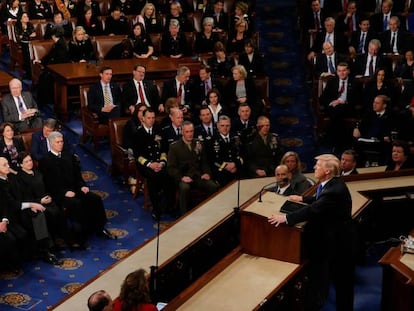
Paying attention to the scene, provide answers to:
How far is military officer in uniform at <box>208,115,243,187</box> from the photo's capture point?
27.3 ft

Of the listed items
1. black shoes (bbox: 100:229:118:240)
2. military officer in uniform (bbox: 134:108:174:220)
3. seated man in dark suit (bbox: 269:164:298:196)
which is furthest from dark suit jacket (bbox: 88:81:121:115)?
seated man in dark suit (bbox: 269:164:298:196)

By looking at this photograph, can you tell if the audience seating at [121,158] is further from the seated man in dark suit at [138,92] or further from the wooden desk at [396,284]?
the wooden desk at [396,284]

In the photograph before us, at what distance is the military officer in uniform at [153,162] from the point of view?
8.22 m

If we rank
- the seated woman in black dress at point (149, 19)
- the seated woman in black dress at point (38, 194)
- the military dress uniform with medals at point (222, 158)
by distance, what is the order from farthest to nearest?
1. the seated woman in black dress at point (149, 19)
2. the military dress uniform with medals at point (222, 158)
3. the seated woman in black dress at point (38, 194)

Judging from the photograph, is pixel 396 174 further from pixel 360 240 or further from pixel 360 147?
pixel 360 147

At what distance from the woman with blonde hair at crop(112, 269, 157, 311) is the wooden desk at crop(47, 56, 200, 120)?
5546 millimetres

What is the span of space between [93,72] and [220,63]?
154 cm

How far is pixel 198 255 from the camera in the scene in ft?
20.4

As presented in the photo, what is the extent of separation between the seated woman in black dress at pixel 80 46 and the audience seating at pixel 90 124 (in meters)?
1.47

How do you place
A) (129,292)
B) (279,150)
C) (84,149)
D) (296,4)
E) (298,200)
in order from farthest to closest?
(296,4) < (84,149) < (279,150) < (298,200) < (129,292)

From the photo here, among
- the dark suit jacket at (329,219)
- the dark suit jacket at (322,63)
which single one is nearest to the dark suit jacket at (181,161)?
the dark suit jacket at (329,219)

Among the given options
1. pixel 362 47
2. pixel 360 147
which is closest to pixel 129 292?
pixel 360 147

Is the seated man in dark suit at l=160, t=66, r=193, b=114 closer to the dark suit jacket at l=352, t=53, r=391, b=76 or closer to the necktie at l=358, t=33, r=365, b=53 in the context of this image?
the dark suit jacket at l=352, t=53, r=391, b=76

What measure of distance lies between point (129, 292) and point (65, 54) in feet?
21.6
